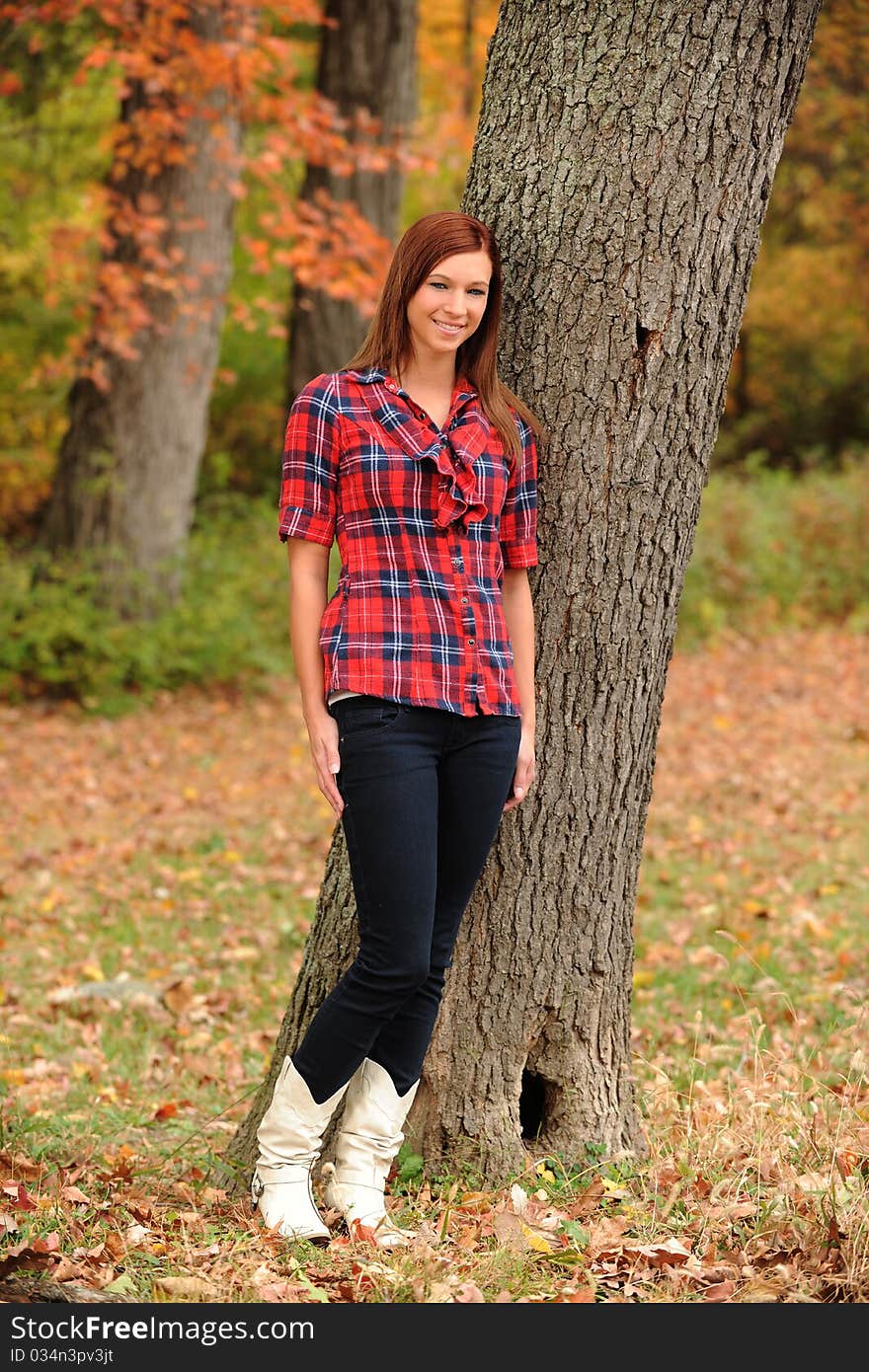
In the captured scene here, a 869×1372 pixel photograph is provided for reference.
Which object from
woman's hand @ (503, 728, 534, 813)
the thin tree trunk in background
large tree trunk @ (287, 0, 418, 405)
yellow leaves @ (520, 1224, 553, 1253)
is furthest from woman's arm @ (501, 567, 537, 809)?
the thin tree trunk in background

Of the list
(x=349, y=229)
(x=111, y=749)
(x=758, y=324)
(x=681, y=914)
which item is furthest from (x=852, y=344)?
(x=681, y=914)

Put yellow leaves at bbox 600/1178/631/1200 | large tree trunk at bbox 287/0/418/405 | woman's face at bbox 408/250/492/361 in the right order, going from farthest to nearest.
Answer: large tree trunk at bbox 287/0/418/405 → yellow leaves at bbox 600/1178/631/1200 → woman's face at bbox 408/250/492/361

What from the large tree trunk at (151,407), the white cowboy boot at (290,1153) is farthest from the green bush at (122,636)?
the white cowboy boot at (290,1153)

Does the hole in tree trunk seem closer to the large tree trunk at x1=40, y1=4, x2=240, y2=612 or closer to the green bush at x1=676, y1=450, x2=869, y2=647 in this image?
the large tree trunk at x1=40, y1=4, x2=240, y2=612

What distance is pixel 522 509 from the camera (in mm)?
3279

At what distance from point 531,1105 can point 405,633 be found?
1467 millimetres

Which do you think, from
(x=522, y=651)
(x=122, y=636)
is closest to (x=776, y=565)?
(x=122, y=636)

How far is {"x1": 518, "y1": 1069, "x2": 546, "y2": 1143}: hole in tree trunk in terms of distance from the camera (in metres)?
3.66

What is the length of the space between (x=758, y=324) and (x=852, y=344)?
146cm

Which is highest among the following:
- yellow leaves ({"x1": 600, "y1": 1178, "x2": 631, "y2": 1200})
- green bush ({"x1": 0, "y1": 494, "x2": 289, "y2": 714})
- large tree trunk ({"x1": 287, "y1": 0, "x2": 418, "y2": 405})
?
large tree trunk ({"x1": 287, "y1": 0, "x2": 418, "y2": 405})

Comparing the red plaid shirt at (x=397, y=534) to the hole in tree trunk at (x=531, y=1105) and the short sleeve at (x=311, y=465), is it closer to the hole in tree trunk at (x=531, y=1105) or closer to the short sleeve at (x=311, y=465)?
the short sleeve at (x=311, y=465)

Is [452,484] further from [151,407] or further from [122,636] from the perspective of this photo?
[151,407]
